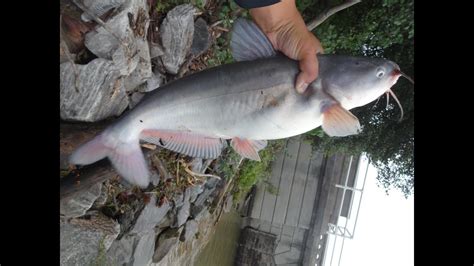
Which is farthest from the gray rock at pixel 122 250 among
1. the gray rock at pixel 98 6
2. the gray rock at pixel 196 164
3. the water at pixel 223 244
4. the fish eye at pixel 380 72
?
the water at pixel 223 244

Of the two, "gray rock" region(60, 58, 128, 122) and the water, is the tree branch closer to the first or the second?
"gray rock" region(60, 58, 128, 122)

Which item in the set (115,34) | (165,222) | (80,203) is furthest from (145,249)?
(115,34)

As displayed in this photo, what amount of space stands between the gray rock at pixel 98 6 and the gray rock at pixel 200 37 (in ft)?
1.36

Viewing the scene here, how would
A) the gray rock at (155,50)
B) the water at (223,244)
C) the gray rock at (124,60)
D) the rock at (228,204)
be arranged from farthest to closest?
the water at (223,244) < the rock at (228,204) < the gray rock at (155,50) < the gray rock at (124,60)

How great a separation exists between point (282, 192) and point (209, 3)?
99cm

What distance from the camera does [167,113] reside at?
22.1 inches

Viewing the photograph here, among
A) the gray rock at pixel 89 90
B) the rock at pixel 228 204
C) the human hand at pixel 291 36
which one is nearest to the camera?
the human hand at pixel 291 36

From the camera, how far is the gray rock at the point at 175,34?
3.78 feet

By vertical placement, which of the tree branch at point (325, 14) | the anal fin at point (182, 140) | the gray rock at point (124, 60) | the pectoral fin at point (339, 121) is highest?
the tree branch at point (325, 14)

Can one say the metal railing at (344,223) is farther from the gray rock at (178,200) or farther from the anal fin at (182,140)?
the anal fin at (182,140)

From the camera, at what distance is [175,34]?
1.16m

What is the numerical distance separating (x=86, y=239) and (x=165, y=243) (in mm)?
613
